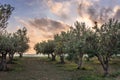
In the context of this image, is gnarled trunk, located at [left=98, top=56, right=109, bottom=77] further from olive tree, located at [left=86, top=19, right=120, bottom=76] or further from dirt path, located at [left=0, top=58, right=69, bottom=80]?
dirt path, located at [left=0, top=58, right=69, bottom=80]

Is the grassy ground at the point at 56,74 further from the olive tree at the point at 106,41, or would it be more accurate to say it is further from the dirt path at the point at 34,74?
the olive tree at the point at 106,41

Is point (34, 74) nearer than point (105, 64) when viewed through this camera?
No

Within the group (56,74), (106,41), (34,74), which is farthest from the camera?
(56,74)

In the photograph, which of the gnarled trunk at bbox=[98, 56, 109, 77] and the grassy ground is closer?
the grassy ground

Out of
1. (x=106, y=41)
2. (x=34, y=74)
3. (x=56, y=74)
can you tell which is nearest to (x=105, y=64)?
(x=106, y=41)

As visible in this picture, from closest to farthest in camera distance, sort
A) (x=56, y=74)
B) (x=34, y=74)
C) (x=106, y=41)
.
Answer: (x=106, y=41)
(x=34, y=74)
(x=56, y=74)

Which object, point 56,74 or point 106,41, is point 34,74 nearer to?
point 56,74

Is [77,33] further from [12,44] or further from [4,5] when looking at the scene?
[4,5]

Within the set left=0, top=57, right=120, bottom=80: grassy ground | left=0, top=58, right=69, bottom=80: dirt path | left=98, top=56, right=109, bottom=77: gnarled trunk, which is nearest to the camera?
left=0, top=57, right=120, bottom=80: grassy ground

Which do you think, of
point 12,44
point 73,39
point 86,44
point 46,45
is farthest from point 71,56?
point 46,45

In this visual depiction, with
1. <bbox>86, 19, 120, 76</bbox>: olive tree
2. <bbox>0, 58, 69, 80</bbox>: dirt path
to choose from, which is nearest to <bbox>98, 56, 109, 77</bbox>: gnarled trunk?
<bbox>86, 19, 120, 76</bbox>: olive tree

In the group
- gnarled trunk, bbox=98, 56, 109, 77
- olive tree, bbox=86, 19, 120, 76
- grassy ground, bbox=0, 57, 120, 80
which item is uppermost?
olive tree, bbox=86, 19, 120, 76

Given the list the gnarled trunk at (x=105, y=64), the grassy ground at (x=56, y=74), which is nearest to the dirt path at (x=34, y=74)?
the grassy ground at (x=56, y=74)

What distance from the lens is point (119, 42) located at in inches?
2694
